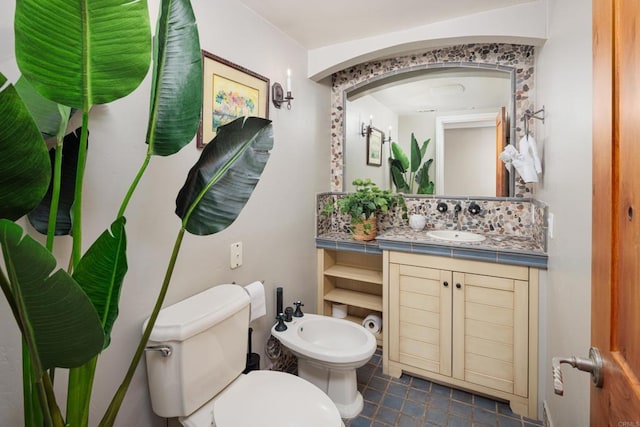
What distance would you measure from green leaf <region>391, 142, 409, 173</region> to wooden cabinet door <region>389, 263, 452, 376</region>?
2.87 ft

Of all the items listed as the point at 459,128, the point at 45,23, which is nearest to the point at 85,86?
the point at 45,23

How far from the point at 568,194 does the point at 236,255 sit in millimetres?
1524

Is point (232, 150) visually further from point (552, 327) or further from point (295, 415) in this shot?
point (552, 327)

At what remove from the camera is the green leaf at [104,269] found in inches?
25.5

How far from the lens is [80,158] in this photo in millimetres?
752

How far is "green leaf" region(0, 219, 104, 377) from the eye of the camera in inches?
18.9

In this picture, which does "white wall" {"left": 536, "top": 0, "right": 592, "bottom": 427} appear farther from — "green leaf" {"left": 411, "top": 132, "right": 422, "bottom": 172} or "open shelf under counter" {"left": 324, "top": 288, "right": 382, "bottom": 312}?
"open shelf under counter" {"left": 324, "top": 288, "right": 382, "bottom": 312}

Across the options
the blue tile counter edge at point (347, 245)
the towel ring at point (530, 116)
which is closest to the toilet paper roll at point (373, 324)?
the blue tile counter edge at point (347, 245)

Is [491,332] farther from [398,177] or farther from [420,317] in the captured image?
[398,177]

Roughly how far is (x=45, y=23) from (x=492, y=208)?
236 centimetres

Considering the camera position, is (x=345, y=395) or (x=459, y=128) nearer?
(x=345, y=395)

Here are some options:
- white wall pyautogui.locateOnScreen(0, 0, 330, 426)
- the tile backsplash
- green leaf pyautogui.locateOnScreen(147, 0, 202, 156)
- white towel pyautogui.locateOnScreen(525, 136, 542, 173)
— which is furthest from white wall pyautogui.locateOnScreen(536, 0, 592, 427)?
white wall pyautogui.locateOnScreen(0, 0, 330, 426)

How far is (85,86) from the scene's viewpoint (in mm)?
666

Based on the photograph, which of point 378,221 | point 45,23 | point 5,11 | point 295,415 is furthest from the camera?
point 378,221
